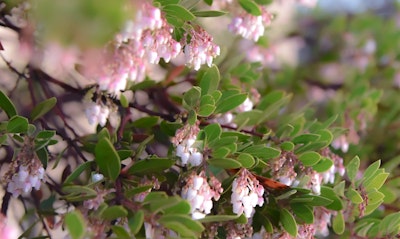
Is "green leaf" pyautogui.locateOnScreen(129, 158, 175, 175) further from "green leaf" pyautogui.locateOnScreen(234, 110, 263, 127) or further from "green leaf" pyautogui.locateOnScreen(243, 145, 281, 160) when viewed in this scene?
"green leaf" pyautogui.locateOnScreen(234, 110, 263, 127)

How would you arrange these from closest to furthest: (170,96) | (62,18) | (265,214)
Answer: (62,18), (265,214), (170,96)

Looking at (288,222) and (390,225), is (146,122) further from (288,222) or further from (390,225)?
(390,225)

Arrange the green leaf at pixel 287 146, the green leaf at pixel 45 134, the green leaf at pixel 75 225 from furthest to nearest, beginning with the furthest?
the green leaf at pixel 287 146, the green leaf at pixel 45 134, the green leaf at pixel 75 225

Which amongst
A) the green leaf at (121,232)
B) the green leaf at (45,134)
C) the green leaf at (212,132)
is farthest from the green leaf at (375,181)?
the green leaf at (45,134)

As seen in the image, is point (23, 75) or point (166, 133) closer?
point (166, 133)

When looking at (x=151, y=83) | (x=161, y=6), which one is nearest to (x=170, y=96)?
(x=151, y=83)

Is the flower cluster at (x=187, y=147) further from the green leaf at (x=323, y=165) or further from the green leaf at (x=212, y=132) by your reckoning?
the green leaf at (x=323, y=165)

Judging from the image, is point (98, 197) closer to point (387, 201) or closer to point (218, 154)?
point (218, 154)
